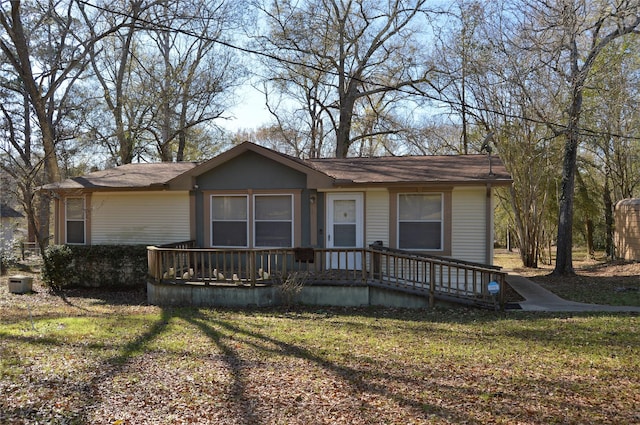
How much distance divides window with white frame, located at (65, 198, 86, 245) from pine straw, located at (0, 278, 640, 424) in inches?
237

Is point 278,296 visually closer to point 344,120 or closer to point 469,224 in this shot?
point 469,224

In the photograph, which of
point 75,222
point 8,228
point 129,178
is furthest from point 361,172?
point 8,228

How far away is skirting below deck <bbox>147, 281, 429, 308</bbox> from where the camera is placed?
1011 cm

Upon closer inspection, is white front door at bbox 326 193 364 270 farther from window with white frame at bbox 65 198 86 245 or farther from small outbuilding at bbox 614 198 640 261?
small outbuilding at bbox 614 198 640 261

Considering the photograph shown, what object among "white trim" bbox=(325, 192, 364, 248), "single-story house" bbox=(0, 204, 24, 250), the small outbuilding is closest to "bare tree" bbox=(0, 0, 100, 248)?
"single-story house" bbox=(0, 204, 24, 250)

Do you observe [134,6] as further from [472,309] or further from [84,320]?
[472,309]

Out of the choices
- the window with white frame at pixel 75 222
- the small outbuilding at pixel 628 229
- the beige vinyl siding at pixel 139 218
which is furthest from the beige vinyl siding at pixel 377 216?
the small outbuilding at pixel 628 229

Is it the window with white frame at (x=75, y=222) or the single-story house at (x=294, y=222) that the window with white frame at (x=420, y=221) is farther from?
the window with white frame at (x=75, y=222)

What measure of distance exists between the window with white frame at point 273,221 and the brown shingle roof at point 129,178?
8.75 feet

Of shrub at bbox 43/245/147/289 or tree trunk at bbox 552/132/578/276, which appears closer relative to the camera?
shrub at bbox 43/245/147/289

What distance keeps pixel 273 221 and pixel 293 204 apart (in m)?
0.72

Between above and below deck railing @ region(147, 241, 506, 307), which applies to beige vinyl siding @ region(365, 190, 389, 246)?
above

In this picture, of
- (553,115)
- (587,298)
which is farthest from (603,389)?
(553,115)

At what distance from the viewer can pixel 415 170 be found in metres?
12.1
